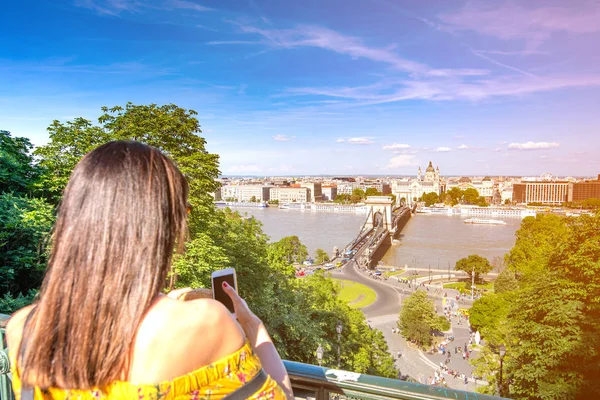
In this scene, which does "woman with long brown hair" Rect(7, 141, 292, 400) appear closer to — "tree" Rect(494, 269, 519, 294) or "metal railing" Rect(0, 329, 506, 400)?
"metal railing" Rect(0, 329, 506, 400)

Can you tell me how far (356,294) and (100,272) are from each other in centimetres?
2115

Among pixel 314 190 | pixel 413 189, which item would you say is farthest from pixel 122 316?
pixel 413 189

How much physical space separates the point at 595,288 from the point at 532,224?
17159 mm

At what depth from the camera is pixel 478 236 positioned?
40.9m

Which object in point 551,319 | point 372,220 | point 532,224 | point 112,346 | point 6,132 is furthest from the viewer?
point 372,220

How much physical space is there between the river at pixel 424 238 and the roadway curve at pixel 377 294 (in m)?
4.83

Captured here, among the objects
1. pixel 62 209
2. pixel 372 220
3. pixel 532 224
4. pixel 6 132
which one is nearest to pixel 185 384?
pixel 62 209

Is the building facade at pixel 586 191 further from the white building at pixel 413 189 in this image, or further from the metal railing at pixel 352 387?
the metal railing at pixel 352 387

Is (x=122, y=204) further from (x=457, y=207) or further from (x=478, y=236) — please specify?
(x=457, y=207)

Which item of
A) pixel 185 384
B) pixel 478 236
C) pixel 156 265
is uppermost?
pixel 156 265

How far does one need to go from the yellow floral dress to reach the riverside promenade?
1095 cm

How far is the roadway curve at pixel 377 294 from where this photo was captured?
1806 cm

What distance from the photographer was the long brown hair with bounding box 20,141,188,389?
529 millimetres

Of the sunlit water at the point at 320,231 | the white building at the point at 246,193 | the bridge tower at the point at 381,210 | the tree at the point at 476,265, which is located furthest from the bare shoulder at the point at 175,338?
the white building at the point at 246,193
